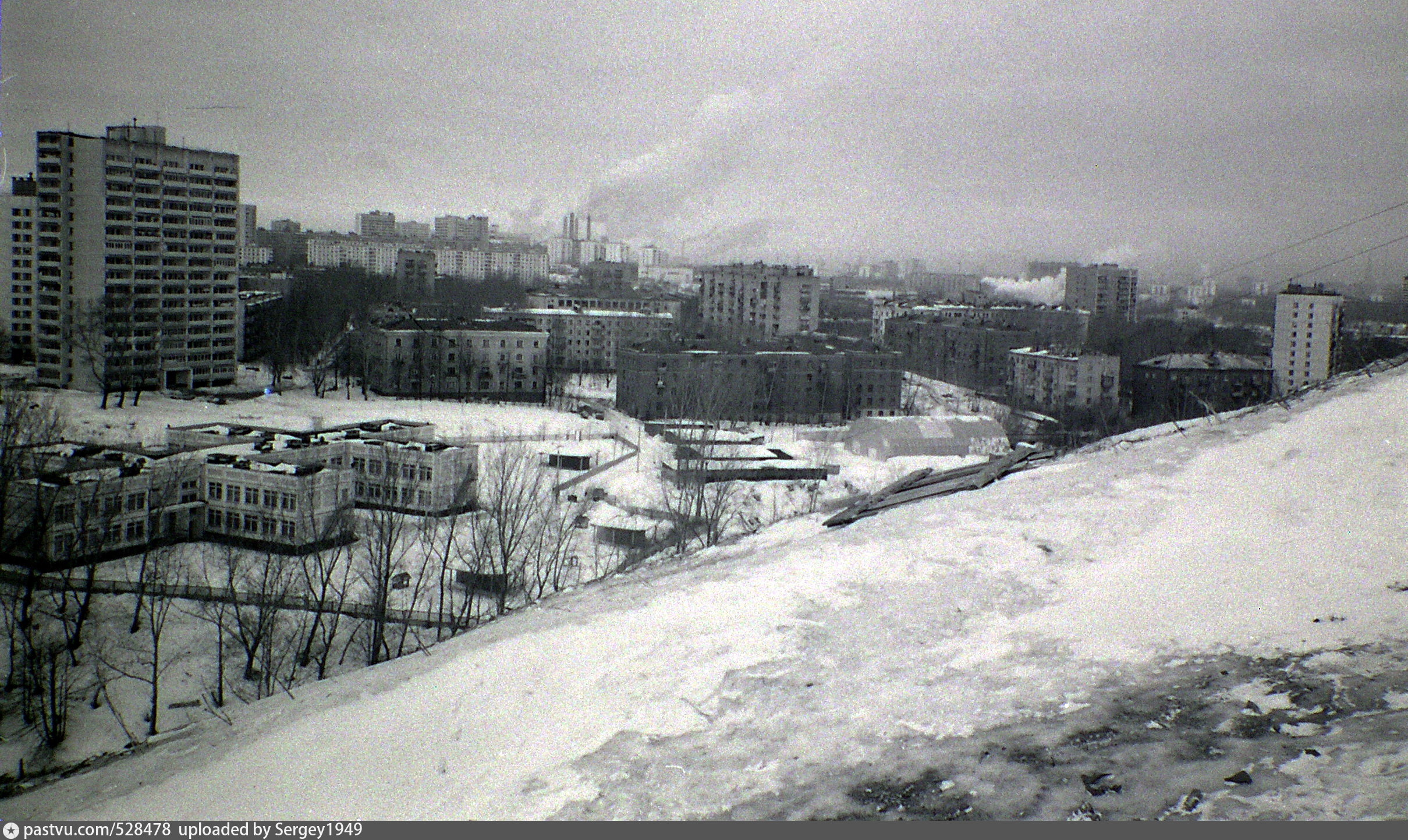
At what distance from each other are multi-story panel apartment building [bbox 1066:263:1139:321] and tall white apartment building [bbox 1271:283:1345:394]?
13.8 metres

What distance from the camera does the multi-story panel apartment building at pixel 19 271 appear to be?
12.0 metres

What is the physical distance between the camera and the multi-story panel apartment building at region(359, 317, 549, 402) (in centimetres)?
1495

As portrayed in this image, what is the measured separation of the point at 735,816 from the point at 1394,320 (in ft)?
31.2

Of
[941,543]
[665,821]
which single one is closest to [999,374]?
[941,543]

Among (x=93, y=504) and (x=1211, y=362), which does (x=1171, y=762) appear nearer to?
(x=93, y=504)

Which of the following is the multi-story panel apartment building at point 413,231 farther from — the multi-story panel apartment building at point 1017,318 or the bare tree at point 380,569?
the bare tree at point 380,569

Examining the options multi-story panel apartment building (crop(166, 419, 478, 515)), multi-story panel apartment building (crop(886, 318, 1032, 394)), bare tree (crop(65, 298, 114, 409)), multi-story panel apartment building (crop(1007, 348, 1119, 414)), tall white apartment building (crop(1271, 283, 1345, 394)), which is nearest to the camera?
multi-story panel apartment building (crop(166, 419, 478, 515))

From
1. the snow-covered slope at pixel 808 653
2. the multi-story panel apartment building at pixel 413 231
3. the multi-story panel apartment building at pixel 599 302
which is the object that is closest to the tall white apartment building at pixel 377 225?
the multi-story panel apartment building at pixel 413 231

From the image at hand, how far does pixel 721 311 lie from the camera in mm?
21578

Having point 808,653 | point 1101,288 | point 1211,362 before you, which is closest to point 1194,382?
point 1211,362

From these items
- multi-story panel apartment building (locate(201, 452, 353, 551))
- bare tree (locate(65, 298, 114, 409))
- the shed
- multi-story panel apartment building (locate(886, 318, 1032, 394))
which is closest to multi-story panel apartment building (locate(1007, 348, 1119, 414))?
multi-story panel apartment building (locate(886, 318, 1032, 394))

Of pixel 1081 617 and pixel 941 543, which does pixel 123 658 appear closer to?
pixel 941 543

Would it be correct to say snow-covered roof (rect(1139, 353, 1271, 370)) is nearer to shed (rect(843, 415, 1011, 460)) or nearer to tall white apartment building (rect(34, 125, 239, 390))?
shed (rect(843, 415, 1011, 460))

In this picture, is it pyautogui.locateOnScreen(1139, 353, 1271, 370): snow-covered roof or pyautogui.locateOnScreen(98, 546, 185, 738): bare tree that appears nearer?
pyautogui.locateOnScreen(98, 546, 185, 738): bare tree
